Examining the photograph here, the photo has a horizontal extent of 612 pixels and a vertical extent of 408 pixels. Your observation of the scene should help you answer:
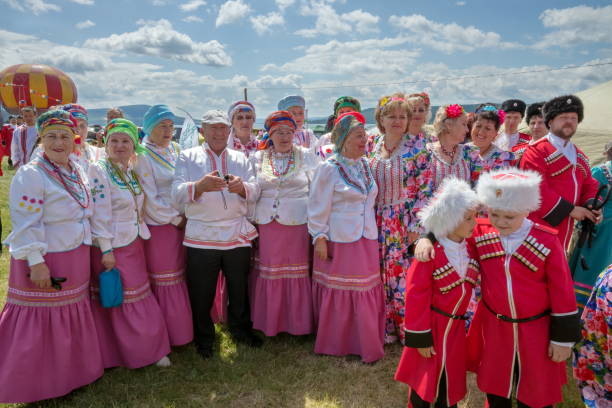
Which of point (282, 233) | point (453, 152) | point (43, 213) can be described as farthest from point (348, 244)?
point (43, 213)

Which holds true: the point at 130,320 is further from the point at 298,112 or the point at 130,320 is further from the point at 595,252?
the point at 595,252

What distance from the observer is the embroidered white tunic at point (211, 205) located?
11.4ft

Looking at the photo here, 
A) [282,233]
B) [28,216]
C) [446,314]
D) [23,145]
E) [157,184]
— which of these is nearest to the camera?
[446,314]

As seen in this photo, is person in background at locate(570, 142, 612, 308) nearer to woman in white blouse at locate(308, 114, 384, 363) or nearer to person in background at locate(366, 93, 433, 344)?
person in background at locate(366, 93, 433, 344)

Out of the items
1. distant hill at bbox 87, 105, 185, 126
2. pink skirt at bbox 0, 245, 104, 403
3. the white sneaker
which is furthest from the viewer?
distant hill at bbox 87, 105, 185, 126

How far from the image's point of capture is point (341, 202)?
11.5ft

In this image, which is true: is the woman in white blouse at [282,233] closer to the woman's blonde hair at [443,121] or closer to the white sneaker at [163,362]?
the white sneaker at [163,362]

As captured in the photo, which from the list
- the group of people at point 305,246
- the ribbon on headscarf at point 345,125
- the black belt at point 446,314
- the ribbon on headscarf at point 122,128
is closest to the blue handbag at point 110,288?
the group of people at point 305,246

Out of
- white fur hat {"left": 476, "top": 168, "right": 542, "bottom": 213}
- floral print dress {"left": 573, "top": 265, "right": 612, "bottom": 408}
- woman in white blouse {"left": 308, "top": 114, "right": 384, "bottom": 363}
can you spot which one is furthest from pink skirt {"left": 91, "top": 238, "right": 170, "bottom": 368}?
floral print dress {"left": 573, "top": 265, "right": 612, "bottom": 408}

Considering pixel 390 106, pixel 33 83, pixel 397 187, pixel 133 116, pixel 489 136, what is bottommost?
pixel 397 187

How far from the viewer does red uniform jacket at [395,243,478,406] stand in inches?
92.4

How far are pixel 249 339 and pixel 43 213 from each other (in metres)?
2.15

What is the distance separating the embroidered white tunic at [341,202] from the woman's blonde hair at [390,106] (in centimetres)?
51

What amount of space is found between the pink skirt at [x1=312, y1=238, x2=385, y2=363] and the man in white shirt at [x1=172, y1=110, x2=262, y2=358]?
82cm
